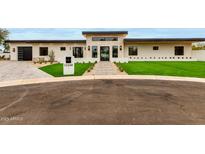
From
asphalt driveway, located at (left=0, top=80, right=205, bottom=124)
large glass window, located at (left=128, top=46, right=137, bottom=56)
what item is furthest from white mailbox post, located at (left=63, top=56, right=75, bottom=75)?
large glass window, located at (left=128, top=46, right=137, bottom=56)

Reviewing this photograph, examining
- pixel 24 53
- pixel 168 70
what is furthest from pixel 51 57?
pixel 168 70

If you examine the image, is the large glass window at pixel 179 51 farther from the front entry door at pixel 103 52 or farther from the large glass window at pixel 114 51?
the front entry door at pixel 103 52

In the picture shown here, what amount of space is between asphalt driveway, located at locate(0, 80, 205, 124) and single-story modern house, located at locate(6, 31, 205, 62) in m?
26.3

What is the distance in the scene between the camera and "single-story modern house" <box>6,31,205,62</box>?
130ft

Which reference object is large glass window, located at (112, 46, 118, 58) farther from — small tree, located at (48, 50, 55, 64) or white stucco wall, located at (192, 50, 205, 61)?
white stucco wall, located at (192, 50, 205, 61)

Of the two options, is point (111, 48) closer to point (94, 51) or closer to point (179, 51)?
point (94, 51)

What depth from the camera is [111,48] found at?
3947 centimetres

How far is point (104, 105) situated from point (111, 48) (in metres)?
30.8

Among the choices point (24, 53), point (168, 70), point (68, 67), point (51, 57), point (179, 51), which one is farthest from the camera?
point (24, 53)

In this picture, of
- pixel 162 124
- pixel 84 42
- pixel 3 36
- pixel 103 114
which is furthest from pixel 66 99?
pixel 3 36

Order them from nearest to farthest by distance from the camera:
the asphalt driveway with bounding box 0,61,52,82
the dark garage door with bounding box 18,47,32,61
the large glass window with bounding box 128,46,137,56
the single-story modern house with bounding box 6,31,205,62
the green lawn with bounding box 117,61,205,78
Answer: the asphalt driveway with bounding box 0,61,52,82
the green lawn with bounding box 117,61,205,78
the single-story modern house with bounding box 6,31,205,62
the large glass window with bounding box 128,46,137,56
the dark garage door with bounding box 18,47,32,61

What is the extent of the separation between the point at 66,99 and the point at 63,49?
33.2 m

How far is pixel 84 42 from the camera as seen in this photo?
41.4m

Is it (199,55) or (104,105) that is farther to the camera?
(199,55)
